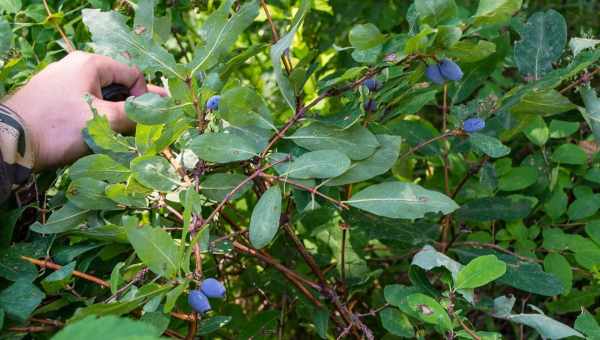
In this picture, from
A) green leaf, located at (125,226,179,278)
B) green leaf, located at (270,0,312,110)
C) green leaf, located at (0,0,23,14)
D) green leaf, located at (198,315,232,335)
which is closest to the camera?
green leaf, located at (125,226,179,278)

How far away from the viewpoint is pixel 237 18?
0.98m

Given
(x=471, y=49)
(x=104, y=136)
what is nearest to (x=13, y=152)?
(x=104, y=136)

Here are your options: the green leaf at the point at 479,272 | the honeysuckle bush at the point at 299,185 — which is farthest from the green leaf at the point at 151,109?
the green leaf at the point at 479,272

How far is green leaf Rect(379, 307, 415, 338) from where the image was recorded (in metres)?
1.16

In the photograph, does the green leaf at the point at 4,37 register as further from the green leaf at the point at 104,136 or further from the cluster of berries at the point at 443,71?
the cluster of berries at the point at 443,71

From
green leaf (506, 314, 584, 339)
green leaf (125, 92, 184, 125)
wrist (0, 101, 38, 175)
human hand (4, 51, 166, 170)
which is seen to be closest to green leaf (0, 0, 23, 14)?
human hand (4, 51, 166, 170)

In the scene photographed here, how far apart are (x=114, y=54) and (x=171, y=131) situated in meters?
0.13

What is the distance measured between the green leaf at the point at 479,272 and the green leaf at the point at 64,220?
0.61 metres

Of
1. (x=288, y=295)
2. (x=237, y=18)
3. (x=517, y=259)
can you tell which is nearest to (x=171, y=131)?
(x=237, y=18)

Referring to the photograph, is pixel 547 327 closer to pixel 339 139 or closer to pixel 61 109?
pixel 339 139

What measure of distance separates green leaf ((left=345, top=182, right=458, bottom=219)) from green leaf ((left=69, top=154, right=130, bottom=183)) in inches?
14.2

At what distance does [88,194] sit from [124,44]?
274 millimetres

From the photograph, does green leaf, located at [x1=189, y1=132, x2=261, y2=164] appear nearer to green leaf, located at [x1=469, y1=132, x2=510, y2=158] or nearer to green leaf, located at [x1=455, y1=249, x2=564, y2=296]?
green leaf, located at [x1=469, y1=132, x2=510, y2=158]

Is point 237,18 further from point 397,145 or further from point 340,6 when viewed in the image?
point 340,6
